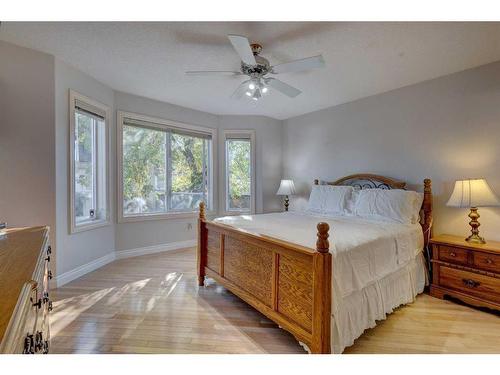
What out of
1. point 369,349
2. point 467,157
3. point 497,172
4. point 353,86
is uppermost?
point 353,86

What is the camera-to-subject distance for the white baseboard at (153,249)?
3.78 m

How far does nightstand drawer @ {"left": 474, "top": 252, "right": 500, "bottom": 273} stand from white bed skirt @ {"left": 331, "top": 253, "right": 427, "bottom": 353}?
469mm

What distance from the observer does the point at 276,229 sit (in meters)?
2.29

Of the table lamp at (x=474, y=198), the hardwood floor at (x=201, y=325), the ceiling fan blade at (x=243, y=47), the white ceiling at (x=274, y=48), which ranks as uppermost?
the white ceiling at (x=274, y=48)

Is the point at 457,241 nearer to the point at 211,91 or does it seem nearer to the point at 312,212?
the point at 312,212

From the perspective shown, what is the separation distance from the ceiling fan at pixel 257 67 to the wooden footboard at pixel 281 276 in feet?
4.47

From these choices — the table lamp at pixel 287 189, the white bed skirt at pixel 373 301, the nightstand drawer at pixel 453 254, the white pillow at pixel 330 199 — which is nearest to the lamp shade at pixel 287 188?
the table lamp at pixel 287 189

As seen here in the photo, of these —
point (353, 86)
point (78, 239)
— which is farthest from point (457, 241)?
point (78, 239)

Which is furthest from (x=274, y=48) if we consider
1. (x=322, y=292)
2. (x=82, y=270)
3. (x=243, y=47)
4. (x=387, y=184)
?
(x=82, y=270)

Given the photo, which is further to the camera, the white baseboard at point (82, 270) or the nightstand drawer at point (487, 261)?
the white baseboard at point (82, 270)

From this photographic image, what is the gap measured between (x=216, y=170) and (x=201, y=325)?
301 cm

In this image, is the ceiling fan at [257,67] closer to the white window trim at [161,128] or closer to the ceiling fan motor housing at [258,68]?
the ceiling fan motor housing at [258,68]
